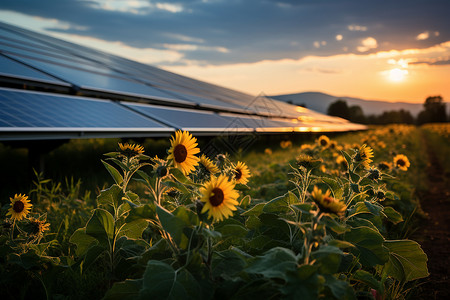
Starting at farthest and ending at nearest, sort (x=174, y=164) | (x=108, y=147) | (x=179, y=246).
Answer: (x=108, y=147), (x=174, y=164), (x=179, y=246)

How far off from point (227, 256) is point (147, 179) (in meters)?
0.44

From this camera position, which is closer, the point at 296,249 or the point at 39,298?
the point at 296,249

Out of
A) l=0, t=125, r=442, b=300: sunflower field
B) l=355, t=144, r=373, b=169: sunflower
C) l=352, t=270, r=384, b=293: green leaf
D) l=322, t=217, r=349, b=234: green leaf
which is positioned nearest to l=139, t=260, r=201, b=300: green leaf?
l=0, t=125, r=442, b=300: sunflower field

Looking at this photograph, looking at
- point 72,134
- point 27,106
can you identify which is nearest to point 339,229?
point 72,134

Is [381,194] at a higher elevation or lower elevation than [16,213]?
higher

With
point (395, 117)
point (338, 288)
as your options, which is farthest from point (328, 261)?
point (395, 117)

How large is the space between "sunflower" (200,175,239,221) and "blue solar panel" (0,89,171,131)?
2.46 metres

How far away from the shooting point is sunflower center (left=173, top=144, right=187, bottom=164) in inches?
55.9

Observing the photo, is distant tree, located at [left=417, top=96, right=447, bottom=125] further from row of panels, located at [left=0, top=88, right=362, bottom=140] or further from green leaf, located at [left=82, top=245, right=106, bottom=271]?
green leaf, located at [left=82, top=245, right=106, bottom=271]

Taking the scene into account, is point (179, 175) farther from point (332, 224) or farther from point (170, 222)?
point (332, 224)

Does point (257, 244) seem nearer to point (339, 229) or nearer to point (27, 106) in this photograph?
point (339, 229)

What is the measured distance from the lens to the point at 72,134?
141 inches

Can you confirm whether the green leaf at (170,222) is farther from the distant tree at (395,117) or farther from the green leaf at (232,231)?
the distant tree at (395,117)

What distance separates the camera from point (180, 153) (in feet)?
4.68
